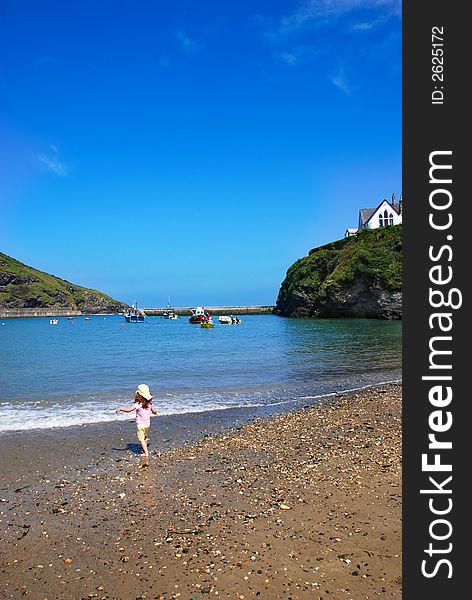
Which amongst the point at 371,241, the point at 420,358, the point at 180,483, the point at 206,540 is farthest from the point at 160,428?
the point at 371,241

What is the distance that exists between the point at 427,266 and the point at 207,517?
19.7 feet

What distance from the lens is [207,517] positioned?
759 cm

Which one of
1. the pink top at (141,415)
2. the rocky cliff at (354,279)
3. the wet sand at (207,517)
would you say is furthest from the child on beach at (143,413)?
the rocky cliff at (354,279)

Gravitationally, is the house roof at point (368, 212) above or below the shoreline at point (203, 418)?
above

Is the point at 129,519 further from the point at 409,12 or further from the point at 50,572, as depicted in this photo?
the point at 409,12

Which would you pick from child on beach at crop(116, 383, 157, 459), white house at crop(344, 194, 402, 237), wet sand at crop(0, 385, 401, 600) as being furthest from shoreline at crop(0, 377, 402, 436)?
white house at crop(344, 194, 402, 237)

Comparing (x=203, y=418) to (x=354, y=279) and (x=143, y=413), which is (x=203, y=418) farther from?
(x=354, y=279)

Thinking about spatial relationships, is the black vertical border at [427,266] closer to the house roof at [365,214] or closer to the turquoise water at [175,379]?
the turquoise water at [175,379]

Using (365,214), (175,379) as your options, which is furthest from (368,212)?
(175,379)

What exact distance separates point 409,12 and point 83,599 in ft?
22.1

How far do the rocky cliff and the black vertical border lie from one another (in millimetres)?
101994

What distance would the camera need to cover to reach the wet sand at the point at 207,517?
564cm

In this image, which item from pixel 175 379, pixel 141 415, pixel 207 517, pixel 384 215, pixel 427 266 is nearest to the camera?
pixel 427 266

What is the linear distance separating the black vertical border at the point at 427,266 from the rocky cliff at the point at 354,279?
102 m
